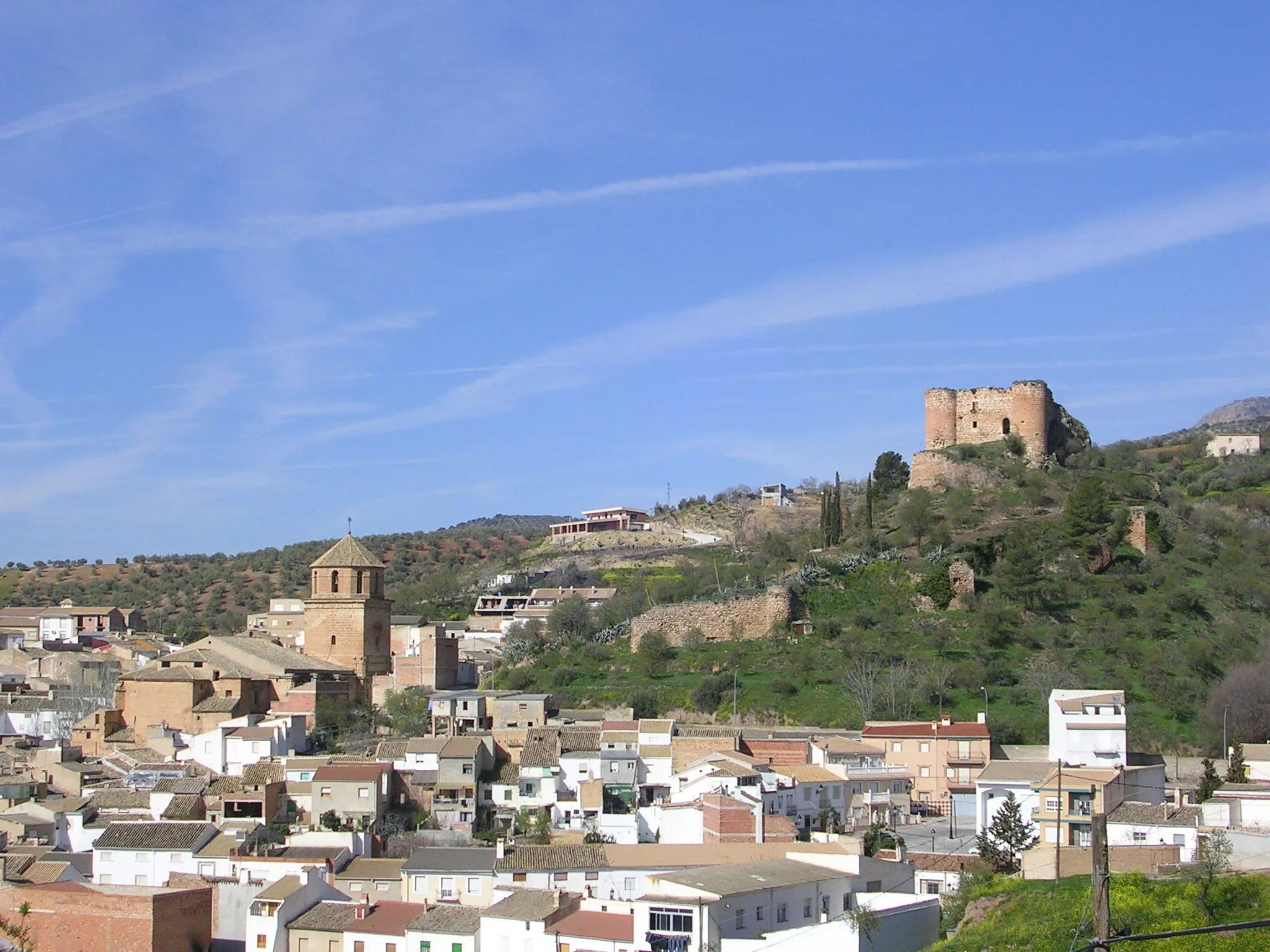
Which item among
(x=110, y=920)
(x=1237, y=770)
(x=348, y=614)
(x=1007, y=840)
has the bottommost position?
(x=110, y=920)

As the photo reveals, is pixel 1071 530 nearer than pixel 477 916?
No

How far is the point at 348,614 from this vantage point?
135 feet

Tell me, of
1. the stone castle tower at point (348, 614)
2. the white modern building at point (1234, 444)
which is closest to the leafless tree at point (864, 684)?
the stone castle tower at point (348, 614)

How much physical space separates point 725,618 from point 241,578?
45.4 meters

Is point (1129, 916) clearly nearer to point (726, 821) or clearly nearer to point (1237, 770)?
point (726, 821)

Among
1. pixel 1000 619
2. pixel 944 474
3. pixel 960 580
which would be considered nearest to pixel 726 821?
pixel 1000 619

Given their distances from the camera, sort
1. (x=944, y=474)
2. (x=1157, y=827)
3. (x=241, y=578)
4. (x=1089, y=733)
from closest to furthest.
Answer: (x=1157, y=827) → (x=1089, y=733) → (x=944, y=474) → (x=241, y=578)

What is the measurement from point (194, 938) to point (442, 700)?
12213 mm

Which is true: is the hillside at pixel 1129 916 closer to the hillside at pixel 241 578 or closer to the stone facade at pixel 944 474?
the stone facade at pixel 944 474

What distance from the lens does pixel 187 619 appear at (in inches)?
2840

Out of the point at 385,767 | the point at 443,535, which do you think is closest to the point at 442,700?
the point at 385,767

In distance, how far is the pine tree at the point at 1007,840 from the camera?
24516mm

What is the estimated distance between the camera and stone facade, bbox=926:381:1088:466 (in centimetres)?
5056

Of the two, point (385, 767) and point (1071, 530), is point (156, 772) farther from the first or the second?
point (1071, 530)
